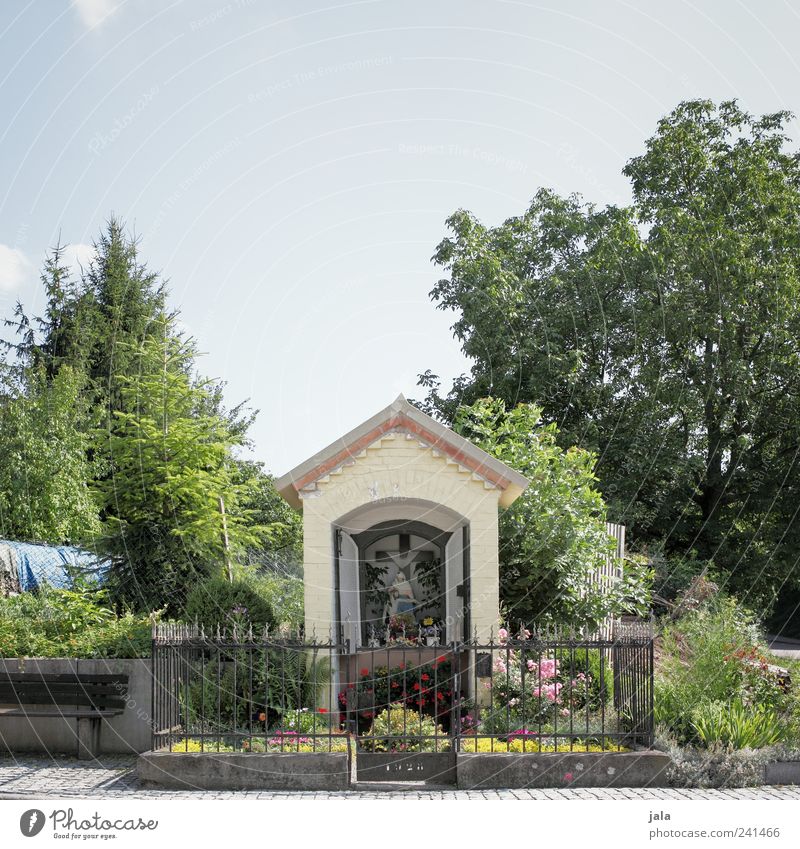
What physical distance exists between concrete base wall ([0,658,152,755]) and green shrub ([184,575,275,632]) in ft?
4.89

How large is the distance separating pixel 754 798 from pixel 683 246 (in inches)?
766

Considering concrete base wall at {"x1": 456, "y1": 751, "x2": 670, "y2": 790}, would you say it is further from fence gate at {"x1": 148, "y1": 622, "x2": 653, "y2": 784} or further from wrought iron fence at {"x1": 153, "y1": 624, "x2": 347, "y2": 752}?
wrought iron fence at {"x1": 153, "y1": 624, "x2": 347, "y2": 752}

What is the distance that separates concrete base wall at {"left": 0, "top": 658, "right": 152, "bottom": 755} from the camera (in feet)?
38.9

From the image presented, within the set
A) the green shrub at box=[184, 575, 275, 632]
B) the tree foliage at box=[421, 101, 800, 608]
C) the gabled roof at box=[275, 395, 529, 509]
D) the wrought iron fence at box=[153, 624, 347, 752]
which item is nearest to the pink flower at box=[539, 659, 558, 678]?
the wrought iron fence at box=[153, 624, 347, 752]

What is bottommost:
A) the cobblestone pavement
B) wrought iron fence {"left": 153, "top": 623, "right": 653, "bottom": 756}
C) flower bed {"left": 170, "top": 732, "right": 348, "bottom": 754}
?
A: the cobblestone pavement

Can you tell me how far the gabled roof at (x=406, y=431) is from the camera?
Answer: 13.1m

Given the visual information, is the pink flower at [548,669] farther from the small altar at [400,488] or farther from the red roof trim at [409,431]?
the red roof trim at [409,431]

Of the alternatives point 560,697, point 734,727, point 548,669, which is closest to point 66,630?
point 548,669

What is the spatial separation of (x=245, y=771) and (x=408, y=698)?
2680 millimetres

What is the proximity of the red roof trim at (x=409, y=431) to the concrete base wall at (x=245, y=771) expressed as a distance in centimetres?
439

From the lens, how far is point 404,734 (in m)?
10.3

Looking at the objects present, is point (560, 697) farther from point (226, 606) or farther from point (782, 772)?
point (226, 606)

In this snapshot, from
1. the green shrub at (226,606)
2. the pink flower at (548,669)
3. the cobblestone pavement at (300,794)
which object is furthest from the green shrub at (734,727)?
the green shrub at (226,606)

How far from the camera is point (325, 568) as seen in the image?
13.1 meters
